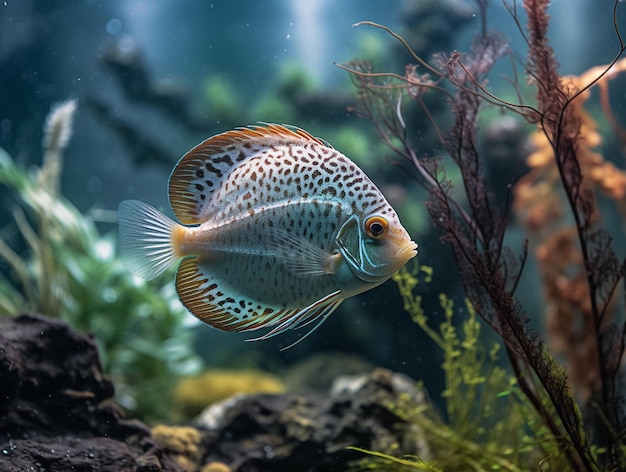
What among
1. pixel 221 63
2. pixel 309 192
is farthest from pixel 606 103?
pixel 309 192

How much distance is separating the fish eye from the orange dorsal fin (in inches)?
13.8

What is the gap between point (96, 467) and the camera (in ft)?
7.43

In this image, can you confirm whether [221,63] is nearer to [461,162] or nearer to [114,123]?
[114,123]

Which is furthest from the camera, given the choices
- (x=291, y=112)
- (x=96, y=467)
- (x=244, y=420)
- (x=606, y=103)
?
(x=291, y=112)

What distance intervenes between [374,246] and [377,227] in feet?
0.21

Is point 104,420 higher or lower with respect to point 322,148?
lower

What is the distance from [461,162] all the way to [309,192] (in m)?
1.13

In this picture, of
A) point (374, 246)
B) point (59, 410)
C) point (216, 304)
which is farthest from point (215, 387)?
point (374, 246)

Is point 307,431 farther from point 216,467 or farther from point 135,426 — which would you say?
point 135,426

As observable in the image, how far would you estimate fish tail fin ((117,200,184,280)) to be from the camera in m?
1.89

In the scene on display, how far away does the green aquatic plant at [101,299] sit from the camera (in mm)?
4625

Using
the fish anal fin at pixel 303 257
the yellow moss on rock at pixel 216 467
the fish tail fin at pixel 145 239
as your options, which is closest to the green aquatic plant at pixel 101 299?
the yellow moss on rock at pixel 216 467

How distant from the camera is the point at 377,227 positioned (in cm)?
175

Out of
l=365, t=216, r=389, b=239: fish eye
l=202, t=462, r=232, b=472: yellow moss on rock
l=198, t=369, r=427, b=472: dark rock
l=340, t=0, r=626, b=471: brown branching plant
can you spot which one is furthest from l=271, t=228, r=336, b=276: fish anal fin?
l=202, t=462, r=232, b=472: yellow moss on rock
